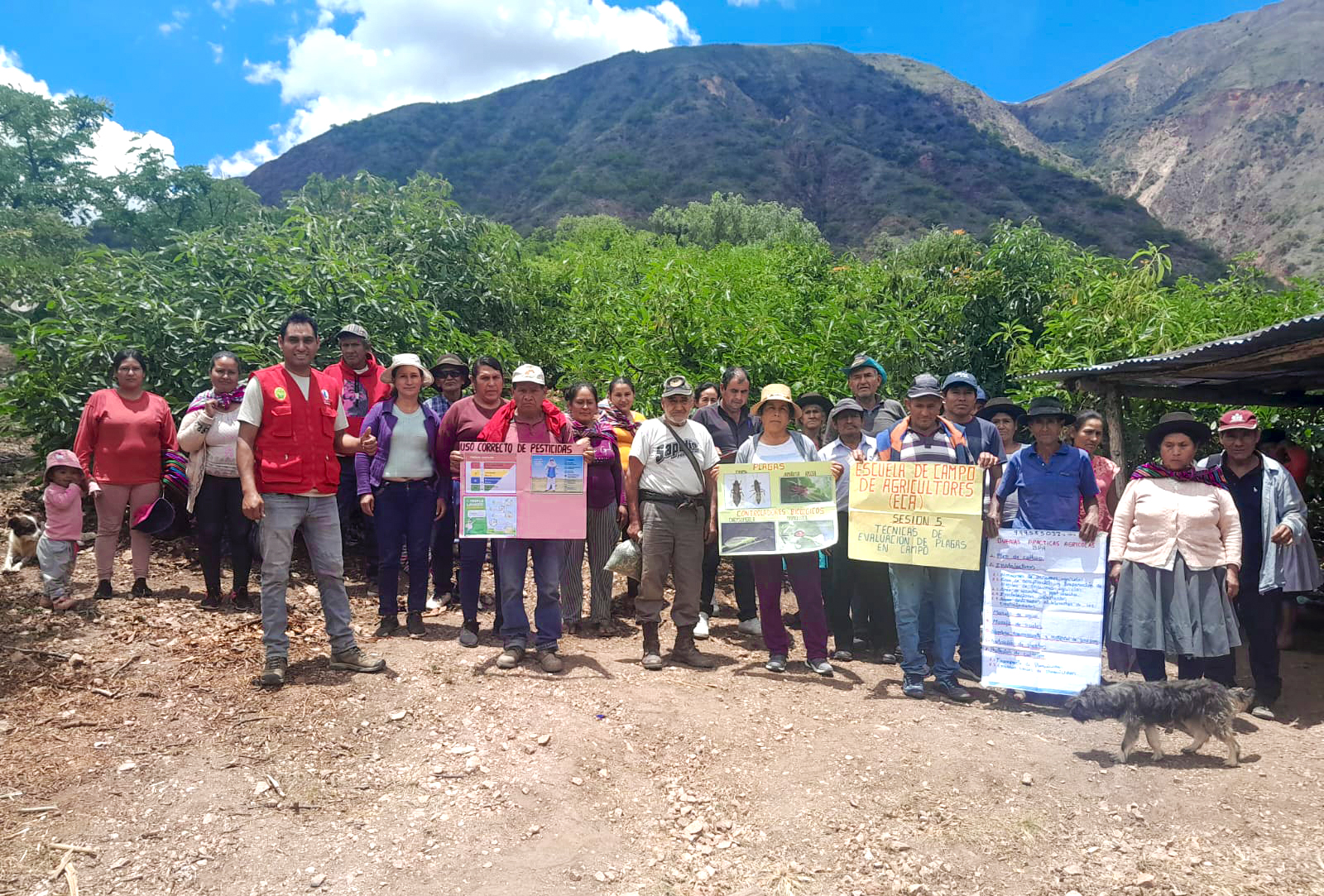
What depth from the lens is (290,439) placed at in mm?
4461

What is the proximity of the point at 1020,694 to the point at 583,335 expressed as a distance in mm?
6272

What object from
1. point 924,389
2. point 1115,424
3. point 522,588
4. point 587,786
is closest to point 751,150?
point 1115,424

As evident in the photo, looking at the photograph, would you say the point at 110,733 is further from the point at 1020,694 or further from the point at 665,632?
the point at 1020,694

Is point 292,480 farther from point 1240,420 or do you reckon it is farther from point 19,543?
point 1240,420

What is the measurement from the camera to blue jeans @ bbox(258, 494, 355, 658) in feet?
14.6

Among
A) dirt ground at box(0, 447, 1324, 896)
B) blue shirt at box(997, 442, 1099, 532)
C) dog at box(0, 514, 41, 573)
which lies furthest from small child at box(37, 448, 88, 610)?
blue shirt at box(997, 442, 1099, 532)

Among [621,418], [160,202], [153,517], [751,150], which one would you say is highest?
[751,150]

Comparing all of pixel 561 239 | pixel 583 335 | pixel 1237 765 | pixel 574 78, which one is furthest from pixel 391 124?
pixel 1237 765

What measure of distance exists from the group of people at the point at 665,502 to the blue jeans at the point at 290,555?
0.01 metres

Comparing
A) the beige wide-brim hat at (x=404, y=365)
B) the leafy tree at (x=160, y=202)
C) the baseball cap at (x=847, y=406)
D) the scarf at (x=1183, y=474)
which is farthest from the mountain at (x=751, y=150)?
the beige wide-brim hat at (x=404, y=365)

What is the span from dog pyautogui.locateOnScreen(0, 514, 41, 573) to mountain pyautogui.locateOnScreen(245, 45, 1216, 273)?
6087 centimetres

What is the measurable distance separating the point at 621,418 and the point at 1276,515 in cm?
439

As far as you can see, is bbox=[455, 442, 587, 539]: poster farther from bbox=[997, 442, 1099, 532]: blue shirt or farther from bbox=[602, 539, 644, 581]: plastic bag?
bbox=[997, 442, 1099, 532]: blue shirt

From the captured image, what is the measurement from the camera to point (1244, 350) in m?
5.33
